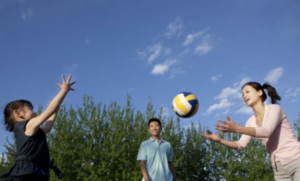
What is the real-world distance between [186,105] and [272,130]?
2451 millimetres

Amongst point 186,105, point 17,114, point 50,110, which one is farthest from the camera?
point 186,105

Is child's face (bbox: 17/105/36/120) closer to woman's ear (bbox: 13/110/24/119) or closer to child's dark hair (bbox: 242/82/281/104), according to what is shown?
woman's ear (bbox: 13/110/24/119)

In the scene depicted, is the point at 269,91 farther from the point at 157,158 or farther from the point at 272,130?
the point at 157,158

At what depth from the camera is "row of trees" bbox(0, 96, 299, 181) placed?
58.5 feet

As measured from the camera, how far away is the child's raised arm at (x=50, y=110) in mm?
3379

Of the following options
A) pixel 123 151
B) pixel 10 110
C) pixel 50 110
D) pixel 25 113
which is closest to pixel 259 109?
pixel 50 110

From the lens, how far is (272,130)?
12.4ft

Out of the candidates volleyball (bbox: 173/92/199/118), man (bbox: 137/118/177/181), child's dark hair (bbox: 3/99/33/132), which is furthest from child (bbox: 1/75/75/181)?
volleyball (bbox: 173/92/199/118)

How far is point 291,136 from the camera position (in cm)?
397

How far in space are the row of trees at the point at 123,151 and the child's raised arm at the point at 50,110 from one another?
561 inches

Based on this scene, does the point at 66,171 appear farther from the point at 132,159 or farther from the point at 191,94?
the point at 191,94

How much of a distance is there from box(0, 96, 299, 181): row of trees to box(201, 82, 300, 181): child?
1385 cm

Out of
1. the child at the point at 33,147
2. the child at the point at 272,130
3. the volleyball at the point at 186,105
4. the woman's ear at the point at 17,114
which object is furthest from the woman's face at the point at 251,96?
the woman's ear at the point at 17,114

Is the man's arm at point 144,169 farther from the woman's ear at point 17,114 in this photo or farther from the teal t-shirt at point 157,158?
the woman's ear at point 17,114
